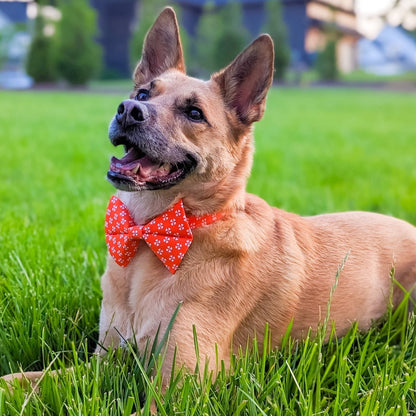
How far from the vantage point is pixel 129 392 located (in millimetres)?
2062

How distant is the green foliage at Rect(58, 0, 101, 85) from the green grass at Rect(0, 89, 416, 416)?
849 inches

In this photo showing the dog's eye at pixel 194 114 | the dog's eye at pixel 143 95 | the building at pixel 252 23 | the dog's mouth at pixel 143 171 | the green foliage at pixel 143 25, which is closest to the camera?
the dog's mouth at pixel 143 171

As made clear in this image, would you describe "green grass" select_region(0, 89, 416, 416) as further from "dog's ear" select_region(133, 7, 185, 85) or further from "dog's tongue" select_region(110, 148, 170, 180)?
"dog's ear" select_region(133, 7, 185, 85)

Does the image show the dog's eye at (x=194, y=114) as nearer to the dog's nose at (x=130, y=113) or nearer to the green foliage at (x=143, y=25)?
→ the dog's nose at (x=130, y=113)

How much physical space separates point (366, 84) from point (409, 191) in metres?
28.2

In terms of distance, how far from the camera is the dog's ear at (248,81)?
2.57m

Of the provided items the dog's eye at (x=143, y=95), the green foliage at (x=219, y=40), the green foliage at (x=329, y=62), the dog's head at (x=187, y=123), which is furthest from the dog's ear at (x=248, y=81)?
the green foliage at (x=329, y=62)

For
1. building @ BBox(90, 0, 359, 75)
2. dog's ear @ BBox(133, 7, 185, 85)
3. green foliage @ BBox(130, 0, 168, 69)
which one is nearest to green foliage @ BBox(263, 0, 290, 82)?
building @ BBox(90, 0, 359, 75)

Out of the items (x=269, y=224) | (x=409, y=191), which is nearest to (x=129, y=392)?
(x=269, y=224)

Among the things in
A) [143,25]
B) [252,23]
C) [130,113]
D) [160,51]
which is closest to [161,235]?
[130,113]

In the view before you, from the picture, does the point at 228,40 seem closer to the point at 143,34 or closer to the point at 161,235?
the point at 143,34

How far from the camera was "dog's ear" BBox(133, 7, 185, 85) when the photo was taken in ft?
9.07

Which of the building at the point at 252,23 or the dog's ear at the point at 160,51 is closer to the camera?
the dog's ear at the point at 160,51

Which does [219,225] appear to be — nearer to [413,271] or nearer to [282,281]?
[282,281]
